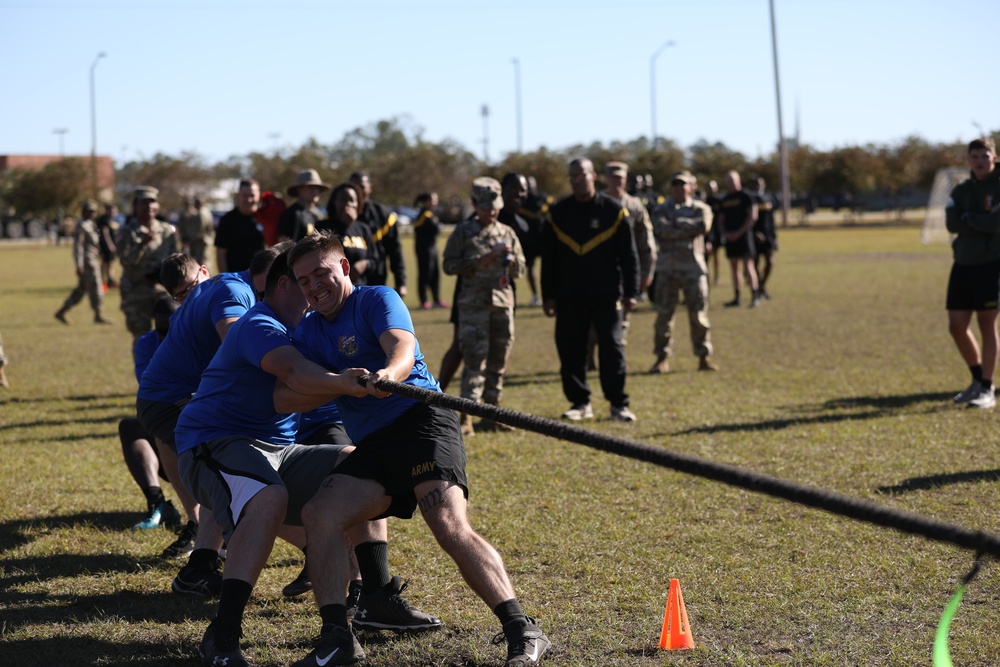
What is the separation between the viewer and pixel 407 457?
459 cm

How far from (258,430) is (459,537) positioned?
1.14 m

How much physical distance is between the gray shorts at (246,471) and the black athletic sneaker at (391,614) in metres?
0.49

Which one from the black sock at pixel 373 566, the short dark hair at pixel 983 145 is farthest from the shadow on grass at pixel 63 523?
the short dark hair at pixel 983 145

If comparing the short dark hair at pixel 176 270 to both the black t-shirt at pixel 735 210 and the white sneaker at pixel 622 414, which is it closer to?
the white sneaker at pixel 622 414

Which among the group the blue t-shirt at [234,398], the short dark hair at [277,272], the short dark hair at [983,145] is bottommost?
the blue t-shirt at [234,398]

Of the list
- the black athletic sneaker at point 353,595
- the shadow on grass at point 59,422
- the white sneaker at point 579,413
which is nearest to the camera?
the black athletic sneaker at point 353,595

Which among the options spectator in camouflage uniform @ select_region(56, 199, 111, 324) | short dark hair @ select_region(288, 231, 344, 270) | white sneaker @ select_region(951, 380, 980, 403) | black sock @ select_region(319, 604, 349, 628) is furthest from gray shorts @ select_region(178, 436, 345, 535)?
spectator in camouflage uniform @ select_region(56, 199, 111, 324)

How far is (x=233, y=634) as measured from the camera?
4465 millimetres

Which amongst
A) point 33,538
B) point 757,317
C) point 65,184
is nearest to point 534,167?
point 65,184

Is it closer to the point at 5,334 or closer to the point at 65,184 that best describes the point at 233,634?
the point at 5,334

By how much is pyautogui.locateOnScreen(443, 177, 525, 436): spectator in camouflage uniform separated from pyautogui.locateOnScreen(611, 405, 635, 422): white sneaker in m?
1.24

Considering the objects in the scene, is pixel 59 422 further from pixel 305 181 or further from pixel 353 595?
pixel 353 595

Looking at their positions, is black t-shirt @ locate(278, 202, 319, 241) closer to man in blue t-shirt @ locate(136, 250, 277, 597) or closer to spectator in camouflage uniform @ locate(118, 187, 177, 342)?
spectator in camouflage uniform @ locate(118, 187, 177, 342)

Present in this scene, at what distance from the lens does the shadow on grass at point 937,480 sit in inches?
275
